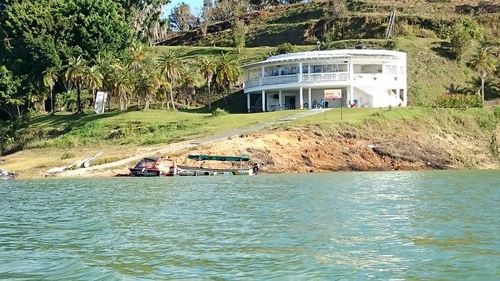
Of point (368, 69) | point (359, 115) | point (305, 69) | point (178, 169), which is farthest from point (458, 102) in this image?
point (178, 169)

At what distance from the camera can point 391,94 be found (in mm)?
84750

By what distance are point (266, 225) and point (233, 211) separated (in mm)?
4621

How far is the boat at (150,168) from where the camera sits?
54412 millimetres

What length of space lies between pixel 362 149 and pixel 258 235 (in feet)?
137

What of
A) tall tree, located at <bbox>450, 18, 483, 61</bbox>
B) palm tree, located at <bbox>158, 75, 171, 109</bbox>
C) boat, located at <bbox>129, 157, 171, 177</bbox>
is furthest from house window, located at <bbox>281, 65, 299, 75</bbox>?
boat, located at <bbox>129, 157, 171, 177</bbox>

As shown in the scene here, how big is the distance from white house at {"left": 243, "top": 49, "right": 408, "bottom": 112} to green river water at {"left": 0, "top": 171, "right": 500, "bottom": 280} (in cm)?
4468

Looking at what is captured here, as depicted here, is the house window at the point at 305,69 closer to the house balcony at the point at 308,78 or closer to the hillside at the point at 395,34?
the house balcony at the point at 308,78

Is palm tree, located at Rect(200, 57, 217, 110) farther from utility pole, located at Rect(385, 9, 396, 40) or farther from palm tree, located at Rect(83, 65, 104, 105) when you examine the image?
utility pole, located at Rect(385, 9, 396, 40)

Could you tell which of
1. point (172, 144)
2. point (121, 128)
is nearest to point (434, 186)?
point (172, 144)

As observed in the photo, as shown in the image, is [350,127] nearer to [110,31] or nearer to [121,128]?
[121,128]

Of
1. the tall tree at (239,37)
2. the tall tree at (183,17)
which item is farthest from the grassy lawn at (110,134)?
the tall tree at (183,17)

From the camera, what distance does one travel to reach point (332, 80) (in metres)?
80.6

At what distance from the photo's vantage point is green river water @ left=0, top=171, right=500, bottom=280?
1562 centimetres

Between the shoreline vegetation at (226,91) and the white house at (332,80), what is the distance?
421cm
